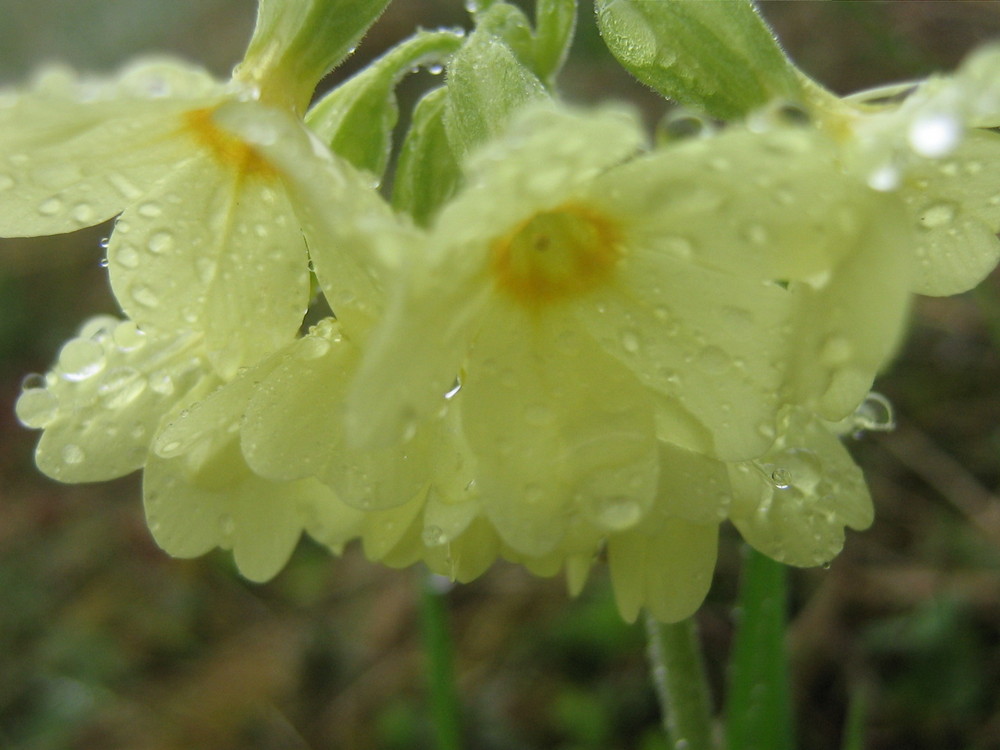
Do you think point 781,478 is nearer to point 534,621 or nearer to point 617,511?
point 617,511

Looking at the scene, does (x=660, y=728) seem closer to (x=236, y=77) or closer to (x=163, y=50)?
(x=236, y=77)

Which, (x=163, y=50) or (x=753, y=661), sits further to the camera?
(x=163, y=50)

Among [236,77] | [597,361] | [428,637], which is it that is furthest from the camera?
[428,637]

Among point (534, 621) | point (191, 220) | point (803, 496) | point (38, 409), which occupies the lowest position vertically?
point (534, 621)

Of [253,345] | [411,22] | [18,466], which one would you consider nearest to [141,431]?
[253,345]

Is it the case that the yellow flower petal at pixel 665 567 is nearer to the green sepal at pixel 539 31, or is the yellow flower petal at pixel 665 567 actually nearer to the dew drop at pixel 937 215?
the dew drop at pixel 937 215

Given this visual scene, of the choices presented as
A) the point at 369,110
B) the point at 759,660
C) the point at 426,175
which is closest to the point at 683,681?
the point at 759,660
